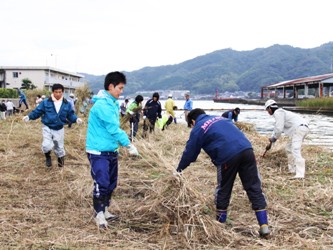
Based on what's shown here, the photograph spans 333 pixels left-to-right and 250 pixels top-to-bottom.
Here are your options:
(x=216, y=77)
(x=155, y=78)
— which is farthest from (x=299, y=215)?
(x=155, y=78)

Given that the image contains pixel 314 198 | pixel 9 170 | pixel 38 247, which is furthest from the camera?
pixel 9 170

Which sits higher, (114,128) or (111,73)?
(111,73)

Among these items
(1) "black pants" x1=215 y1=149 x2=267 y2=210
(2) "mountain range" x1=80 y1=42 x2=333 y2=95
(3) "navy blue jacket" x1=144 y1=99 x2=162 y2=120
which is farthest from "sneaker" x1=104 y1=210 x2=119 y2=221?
(2) "mountain range" x1=80 y1=42 x2=333 y2=95

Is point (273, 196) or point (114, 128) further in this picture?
point (273, 196)

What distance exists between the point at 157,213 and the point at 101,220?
57cm

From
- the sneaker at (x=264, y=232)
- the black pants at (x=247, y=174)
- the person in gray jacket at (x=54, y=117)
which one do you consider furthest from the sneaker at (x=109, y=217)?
the person in gray jacket at (x=54, y=117)

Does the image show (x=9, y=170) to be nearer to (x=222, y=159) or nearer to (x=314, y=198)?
(x=222, y=159)

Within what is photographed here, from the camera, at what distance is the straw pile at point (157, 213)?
338 cm

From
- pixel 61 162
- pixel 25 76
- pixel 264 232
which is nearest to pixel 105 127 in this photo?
pixel 264 232

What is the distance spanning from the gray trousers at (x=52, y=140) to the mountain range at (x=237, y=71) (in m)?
102

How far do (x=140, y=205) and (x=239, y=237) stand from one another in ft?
3.98

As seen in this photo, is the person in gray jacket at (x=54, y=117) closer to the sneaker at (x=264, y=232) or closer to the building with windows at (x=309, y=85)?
the sneaker at (x=264, y=232)

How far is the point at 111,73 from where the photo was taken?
382 cm

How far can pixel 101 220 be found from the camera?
12.2 ft
